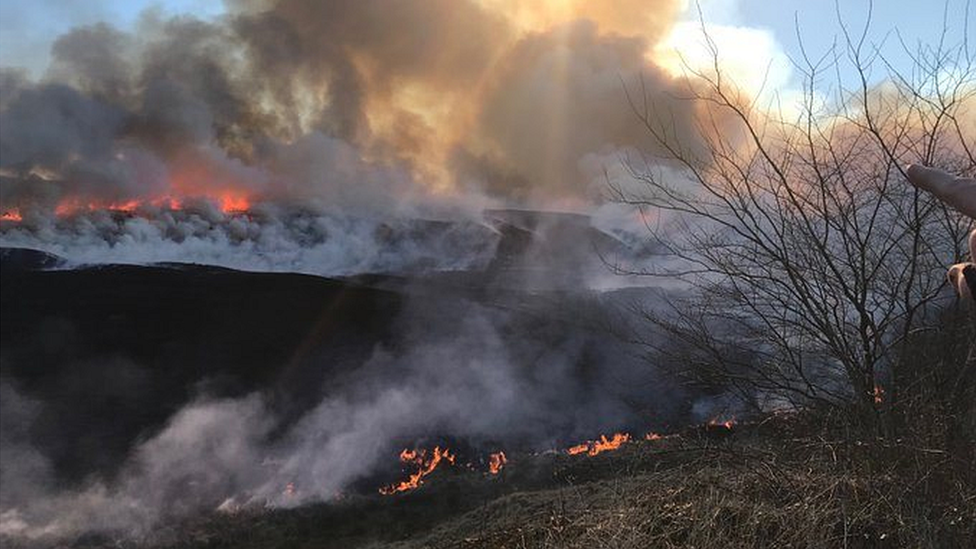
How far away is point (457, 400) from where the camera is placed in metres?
17.0

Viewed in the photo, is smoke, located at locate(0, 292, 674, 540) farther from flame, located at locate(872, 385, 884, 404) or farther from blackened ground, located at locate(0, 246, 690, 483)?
flame, located at locate(872, 385, 884, 404)

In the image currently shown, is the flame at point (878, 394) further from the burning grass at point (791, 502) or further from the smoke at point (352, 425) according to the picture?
the smoke at point (352, 425)

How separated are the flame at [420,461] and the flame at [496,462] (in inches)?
32.7

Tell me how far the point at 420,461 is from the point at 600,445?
4106 mm

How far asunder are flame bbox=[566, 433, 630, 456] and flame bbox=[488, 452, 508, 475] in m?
1.39

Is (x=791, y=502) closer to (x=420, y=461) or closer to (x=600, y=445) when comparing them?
(x=420, y=461)

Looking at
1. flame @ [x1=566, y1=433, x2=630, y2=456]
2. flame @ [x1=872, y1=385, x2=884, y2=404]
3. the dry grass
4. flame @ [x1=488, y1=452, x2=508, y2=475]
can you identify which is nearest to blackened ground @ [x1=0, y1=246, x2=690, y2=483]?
flame @ [x1=566, y1=433, x2=630, y2=456]

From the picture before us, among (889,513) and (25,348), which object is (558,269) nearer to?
(25,348)

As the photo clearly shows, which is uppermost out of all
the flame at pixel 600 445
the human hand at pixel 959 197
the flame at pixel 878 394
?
the human hand at pixel 959 197

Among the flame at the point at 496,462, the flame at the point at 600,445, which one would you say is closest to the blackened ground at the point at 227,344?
the flame at the point at 600,445

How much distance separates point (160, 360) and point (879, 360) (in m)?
19.8

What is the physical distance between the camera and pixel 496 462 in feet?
44.1

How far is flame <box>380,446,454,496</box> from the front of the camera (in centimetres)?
1204

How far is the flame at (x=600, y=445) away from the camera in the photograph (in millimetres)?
13906
